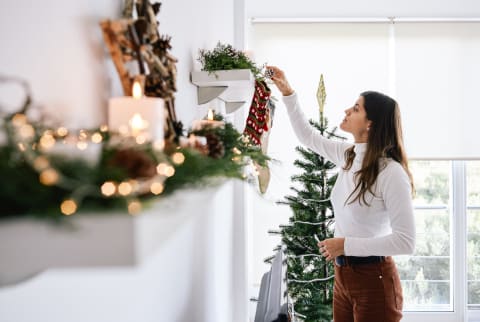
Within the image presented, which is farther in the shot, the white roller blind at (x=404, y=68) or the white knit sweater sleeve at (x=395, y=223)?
the white roller blind at (x=404, y=68)

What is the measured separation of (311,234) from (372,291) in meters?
0.91

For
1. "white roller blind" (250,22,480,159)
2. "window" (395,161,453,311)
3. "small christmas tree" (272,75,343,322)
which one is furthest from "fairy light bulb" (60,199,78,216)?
"window" (395,161,453,311)

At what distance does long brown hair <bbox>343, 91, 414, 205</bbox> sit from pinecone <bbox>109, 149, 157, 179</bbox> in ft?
5.96

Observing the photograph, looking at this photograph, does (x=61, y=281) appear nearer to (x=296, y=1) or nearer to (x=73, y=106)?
(x=73, y=106)

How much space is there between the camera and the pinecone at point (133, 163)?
1.40ft

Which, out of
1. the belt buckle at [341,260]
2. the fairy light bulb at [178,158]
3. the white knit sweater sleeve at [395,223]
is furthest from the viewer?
the belt buckle at [341,260]

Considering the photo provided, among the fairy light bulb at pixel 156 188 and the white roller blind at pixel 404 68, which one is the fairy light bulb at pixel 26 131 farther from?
the white roller blind at pixel 404 68

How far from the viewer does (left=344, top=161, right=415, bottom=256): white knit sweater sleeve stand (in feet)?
6.81

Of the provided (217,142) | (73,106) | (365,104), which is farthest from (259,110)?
(73,106)

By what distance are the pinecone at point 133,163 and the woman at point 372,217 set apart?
179 cm

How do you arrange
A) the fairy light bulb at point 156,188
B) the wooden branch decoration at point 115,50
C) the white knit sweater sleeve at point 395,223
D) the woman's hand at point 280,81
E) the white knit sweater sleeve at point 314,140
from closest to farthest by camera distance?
the fairy light bulb at point 156,188 → the wooden branch decoration at point 115,50 → the white knit sweater sleeve at point 395,223 → the woman's hand at point 280,81 → the white knit sweater sleeve at point 314,140

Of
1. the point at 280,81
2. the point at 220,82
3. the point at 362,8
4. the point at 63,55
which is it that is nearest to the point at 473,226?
the point at 362,8

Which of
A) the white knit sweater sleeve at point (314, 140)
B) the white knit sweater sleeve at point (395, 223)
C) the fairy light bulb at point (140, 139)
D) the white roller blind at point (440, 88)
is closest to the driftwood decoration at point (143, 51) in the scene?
the fairy light bulb at point (140, 139)

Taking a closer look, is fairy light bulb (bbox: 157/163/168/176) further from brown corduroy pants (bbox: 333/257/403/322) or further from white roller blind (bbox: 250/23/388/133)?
white roller blind (bbox: 250/23/388/133)
